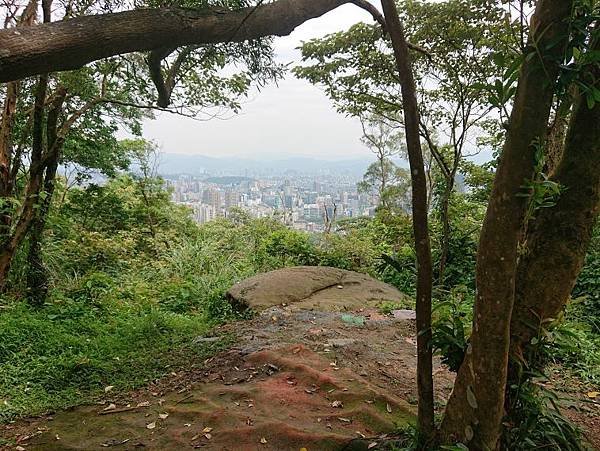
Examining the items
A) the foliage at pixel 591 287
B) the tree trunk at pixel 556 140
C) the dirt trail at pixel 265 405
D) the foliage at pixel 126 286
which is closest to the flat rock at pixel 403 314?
the dirt trail at pixel 265 405

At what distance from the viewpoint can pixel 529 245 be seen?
1.95 m

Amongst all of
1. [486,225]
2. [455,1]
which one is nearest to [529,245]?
[486,225]

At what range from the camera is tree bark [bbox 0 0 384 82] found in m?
2.04

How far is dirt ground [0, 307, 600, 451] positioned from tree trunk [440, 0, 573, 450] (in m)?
0.71

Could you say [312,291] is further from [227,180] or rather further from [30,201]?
[227,180]

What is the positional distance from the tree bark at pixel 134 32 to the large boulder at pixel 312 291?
127 inches

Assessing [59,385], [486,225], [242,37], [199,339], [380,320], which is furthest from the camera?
[380,320]

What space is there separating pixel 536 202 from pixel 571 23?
0.57 meters

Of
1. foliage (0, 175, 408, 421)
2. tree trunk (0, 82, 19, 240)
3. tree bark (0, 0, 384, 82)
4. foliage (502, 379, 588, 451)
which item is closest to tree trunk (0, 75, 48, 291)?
tree trunk (0, 82, 19, 240)

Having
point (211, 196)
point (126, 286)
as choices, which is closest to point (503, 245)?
point (126, 286)

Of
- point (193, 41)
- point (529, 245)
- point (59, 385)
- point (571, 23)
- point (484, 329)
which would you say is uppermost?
point (193, 41)

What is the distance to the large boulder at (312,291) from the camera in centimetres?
555

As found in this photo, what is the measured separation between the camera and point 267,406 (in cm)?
294

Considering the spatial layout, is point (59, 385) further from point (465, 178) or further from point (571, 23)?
point (465, 178)
